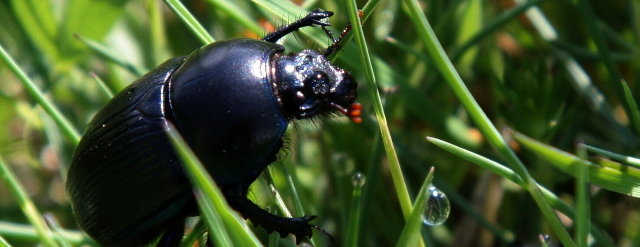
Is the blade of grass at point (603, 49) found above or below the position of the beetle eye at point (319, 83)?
above

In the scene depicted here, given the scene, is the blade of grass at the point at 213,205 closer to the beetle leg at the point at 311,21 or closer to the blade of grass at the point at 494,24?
the beetle leg at the point at 311,21

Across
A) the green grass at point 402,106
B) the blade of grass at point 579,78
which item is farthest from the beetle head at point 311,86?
the blade of grass at point 579,78

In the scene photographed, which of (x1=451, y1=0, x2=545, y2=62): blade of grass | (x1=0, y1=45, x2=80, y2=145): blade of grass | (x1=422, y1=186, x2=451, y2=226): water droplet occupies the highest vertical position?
(x1=451, y1=0, x2=545, y2=62): blade of grass

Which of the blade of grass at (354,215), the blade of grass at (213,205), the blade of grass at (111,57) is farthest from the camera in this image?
the blade of grass at (111,57)

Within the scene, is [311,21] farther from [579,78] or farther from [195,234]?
[579,78]

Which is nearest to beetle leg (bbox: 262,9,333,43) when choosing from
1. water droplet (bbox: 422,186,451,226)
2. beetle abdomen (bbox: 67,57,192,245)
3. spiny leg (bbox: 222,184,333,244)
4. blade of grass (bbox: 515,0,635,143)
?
beetle abdomen (bbox: 67,57,192,245)

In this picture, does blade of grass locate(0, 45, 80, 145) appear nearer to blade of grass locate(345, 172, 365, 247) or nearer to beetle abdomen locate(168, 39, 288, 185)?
beetle abdomen locate(168, 39, 288, 185)

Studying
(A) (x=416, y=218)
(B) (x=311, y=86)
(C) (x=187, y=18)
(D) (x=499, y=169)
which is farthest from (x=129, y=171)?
(D) (x=499, y=169)
